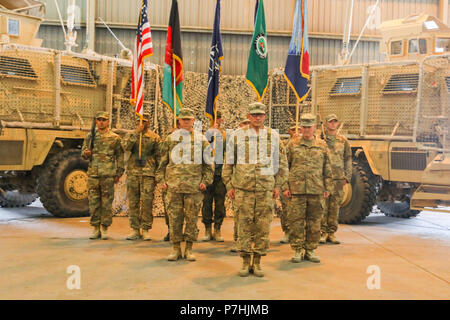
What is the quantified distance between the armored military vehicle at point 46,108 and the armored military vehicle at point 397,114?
14.6 feet

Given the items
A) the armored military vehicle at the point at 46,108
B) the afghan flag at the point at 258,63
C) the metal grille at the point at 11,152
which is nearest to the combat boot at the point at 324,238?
the afghan flag at the point at 258,63

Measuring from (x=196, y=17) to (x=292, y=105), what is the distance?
7007mm

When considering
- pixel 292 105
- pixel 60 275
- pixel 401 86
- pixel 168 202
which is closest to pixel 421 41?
pixel 401 86

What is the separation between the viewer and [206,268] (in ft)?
17.2

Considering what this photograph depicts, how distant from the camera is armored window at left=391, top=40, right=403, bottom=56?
9.34 m

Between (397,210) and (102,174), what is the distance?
6644 millimetres

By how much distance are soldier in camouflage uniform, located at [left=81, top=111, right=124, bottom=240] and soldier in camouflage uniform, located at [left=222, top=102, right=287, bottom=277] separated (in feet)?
8.10

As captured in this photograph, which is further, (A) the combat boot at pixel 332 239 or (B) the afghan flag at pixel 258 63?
(A) the combat boot at pixel 332 239

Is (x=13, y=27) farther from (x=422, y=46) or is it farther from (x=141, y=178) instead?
(x=422, y=46)

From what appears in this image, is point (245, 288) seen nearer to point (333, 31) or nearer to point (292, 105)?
point (292, 105)

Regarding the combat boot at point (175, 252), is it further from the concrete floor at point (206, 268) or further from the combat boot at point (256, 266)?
the combat boot at point (256, 266)

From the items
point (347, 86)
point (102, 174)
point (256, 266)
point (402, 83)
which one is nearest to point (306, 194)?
point (256, 266)

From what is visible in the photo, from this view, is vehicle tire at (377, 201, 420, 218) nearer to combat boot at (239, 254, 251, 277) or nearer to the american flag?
the american flag

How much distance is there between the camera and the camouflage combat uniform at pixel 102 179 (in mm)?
6906
